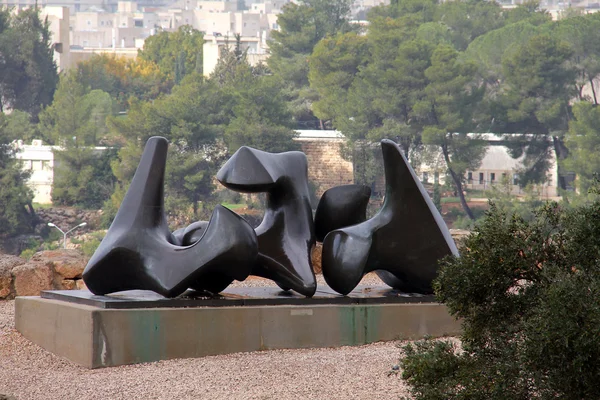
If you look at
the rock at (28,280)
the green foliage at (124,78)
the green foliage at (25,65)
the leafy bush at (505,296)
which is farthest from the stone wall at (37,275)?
the green foliage at (124,78)

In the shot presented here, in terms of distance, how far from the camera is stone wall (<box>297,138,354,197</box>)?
193 ft

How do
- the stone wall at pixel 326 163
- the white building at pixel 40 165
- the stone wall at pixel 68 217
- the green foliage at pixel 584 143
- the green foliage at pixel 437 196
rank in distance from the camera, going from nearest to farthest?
the green foliage at pixel 584 143 → the green foliage at pixel 437 196 → the stone wall at pixel 68 217 → the white building at pixel 40 165 → the stone wall at pixel 326 163

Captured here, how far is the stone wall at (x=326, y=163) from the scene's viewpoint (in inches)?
2318

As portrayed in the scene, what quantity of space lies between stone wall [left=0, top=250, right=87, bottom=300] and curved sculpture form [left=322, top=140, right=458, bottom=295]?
3318mm

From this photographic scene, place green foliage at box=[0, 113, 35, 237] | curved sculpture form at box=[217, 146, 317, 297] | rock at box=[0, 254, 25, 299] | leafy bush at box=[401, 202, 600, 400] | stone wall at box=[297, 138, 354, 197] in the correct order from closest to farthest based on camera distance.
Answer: leafy bush at box=[401, 202, 600, 400], curved sculpture form at box=[217, 146, 317, 297], rock at box=[0, 254, 25, 299], green foliage at box=[0, 113, 35, 237], stone wall at box=[297, 138, 354, 197]

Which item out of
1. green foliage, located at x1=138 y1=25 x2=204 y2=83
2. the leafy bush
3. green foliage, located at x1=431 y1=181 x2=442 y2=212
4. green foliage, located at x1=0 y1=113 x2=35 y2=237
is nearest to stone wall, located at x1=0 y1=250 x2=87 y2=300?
Answer: the leafy bush

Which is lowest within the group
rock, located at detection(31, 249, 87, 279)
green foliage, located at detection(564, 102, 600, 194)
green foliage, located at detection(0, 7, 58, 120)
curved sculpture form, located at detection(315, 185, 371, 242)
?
rock, located at detection(31, 249, 87, 279)

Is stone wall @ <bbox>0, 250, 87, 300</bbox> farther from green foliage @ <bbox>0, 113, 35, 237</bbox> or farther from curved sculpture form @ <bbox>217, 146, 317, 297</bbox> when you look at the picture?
green foliage @ <bbox>0, 113, 35, 237</bbox>

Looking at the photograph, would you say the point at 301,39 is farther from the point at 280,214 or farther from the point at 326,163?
the point at 280,214

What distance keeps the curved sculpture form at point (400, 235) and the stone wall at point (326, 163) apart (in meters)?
51.0

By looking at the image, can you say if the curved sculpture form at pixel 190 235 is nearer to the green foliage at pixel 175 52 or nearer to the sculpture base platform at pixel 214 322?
the sculpture base platform at pixel 214 322

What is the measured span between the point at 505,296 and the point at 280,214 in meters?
3.14

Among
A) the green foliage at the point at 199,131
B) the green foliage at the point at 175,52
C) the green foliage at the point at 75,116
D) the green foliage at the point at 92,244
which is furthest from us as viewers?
the green foliage at the point at 175,52

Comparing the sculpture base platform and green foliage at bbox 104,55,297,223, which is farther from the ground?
green foliage at bbox 104,55,297,223
